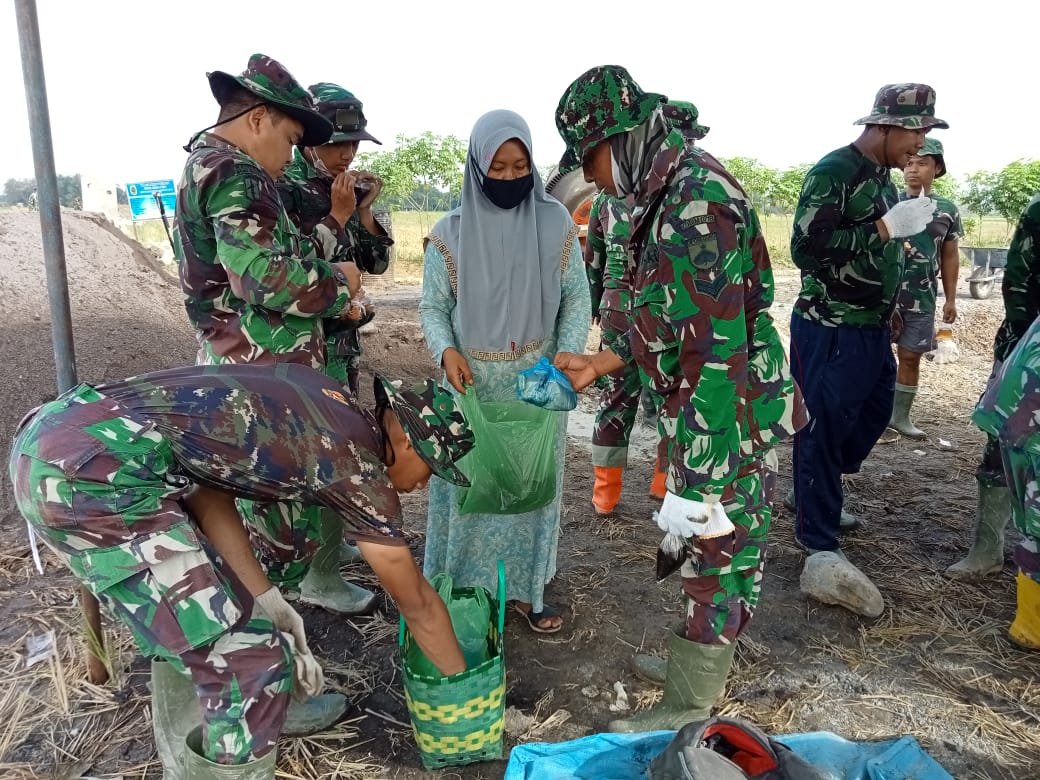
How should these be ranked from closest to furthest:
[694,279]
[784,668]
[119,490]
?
[119,490] → [694,279] → [784,668]

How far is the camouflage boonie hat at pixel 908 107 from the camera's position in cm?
282

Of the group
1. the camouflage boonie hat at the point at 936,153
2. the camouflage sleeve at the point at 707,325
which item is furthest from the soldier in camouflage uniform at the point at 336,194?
the camouflage boonie hat at the point at 936,153

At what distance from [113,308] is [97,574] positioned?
5382 millimetres

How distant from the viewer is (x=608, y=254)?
4.02 meters

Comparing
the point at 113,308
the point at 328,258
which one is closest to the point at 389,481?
the point at 328,258

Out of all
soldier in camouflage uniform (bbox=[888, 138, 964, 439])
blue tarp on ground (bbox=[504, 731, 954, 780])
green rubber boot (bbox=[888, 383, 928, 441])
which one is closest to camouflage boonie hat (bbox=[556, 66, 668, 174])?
blue tarp on ground (bbox=[504, 731, 954, 780])

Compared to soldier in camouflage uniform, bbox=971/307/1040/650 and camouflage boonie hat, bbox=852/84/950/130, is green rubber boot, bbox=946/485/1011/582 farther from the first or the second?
camouflage boonie hat, bbox=852/84/950/130

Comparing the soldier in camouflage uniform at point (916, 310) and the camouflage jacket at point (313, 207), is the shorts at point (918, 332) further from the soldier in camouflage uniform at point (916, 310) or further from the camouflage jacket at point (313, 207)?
the camouflage jacket at point (313, 207)

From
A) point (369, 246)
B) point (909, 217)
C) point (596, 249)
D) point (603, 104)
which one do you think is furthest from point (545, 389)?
point (596, 249)

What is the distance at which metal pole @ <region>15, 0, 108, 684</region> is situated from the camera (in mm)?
2127

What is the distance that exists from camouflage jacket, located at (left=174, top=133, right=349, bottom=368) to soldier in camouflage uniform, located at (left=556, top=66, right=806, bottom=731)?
2.96 ft

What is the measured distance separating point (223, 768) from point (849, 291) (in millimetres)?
2855

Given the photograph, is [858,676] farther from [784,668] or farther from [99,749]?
[99,749]

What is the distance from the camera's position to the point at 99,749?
2.17 meters
